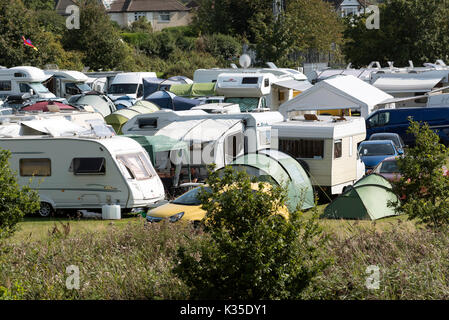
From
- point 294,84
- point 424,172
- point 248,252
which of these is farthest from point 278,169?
point 294,84

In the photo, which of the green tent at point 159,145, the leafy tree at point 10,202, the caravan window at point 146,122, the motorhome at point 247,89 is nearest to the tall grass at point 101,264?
the leafy tree at point 10,202

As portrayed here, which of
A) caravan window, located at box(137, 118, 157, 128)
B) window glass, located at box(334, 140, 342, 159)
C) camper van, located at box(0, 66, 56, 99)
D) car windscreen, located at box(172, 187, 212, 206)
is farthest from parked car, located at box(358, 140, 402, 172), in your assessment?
camper van, located at box(0, 66, 56, 99)

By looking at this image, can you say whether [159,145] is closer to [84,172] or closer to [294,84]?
[84,172]

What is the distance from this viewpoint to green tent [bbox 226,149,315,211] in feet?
52.1

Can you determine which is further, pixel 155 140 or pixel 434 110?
pixel 434 110

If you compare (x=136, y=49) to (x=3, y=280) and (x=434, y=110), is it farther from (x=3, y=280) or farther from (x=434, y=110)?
(x=3, y=280)

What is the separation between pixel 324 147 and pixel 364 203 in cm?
284

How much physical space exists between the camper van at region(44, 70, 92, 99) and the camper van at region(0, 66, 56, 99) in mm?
2479

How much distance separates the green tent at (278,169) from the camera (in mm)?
15883

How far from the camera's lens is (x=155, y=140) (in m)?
18.2

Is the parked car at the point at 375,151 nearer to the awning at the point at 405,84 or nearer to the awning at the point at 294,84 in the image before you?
the awning at the point at 294,84

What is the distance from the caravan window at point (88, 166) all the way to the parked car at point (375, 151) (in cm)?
781

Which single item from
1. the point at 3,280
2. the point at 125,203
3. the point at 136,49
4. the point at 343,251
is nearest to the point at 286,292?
the point at 343,251

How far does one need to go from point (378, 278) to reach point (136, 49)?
48.6 m
